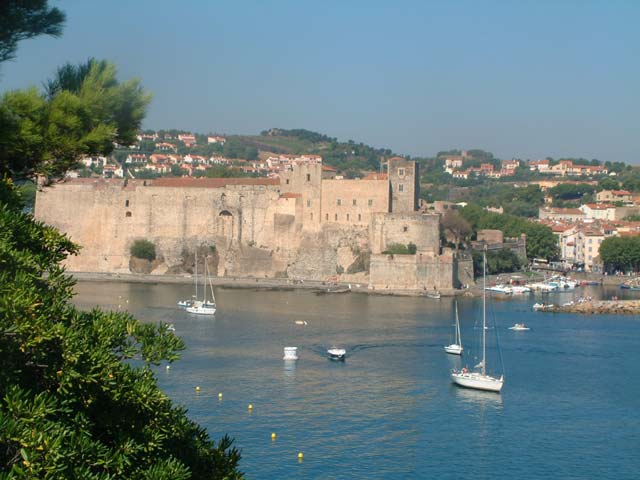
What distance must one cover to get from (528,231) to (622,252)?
3.59 metres

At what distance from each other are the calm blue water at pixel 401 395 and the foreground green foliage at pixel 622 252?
42.3ft

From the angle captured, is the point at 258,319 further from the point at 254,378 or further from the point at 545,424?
the point at 545,424

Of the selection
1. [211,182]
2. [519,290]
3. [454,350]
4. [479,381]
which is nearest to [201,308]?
[454,350]

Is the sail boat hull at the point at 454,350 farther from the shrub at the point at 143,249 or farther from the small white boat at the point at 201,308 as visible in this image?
the shrub at the point at 143,249

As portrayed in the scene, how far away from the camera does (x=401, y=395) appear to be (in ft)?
45.4

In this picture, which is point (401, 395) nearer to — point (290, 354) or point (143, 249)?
point (290, 354)

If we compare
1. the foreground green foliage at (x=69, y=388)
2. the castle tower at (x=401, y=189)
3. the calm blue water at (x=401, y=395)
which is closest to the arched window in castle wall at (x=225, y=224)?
the castle tower at (x=401, y=189)

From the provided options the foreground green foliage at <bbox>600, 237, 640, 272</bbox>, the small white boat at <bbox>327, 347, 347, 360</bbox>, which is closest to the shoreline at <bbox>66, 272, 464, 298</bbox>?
the foreground green foliage at <bbox>600, 237, 640, 272</bbox>

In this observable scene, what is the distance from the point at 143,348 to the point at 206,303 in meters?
18.7

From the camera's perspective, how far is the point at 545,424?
12.5 m

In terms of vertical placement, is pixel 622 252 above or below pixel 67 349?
above

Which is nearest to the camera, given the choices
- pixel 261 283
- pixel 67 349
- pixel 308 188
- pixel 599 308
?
pixel 67 349

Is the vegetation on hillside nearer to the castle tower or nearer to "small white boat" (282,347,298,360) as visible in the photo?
"small white boat" (282,347,298,360)

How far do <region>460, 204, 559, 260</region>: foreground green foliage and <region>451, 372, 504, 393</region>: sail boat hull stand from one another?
21839 millimetres
